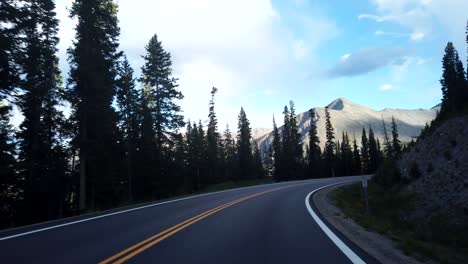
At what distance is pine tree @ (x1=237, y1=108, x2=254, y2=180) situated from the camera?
80.8 m

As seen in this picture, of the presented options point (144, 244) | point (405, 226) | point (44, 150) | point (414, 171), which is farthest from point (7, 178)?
point (414, 171)

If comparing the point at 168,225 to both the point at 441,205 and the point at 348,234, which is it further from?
the point at 441,205

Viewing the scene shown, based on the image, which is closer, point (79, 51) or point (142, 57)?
point (79, 51)

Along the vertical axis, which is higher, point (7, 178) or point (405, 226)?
point (7, 178)

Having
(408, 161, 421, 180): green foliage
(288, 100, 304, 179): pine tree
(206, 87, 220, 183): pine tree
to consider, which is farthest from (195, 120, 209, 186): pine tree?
(408, 161, 421, 180): green foliage

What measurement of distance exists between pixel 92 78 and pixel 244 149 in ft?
196

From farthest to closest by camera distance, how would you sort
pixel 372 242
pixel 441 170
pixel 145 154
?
pixel 145 154 → pixel 441 170 → pixel 372 242

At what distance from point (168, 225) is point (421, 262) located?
656 centimetres

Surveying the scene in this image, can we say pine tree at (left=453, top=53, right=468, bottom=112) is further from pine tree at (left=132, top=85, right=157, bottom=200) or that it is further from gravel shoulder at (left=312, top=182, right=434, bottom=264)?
gravel shoulder at (left=312, top=182, right=434, bottom=264)

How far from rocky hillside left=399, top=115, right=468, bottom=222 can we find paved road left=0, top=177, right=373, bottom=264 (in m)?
16.3

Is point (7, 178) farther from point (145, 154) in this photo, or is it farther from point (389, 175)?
point (389, 175)

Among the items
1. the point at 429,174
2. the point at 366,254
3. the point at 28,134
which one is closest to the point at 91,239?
the point at 366,254

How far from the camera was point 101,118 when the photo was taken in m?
26.0

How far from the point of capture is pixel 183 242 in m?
7.73
